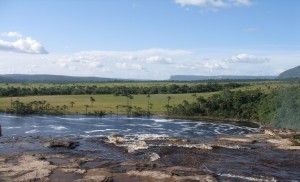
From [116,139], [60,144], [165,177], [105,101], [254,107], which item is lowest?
[165,177]

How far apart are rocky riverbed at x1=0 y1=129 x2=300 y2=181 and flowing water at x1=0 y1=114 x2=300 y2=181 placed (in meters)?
0.14

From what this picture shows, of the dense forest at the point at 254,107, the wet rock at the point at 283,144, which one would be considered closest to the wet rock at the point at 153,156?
the wet rock at the point at 283,144

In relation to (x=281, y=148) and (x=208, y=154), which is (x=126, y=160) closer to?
(x=208, y=154)

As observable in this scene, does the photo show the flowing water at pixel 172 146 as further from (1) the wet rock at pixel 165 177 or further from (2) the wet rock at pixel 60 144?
(1) the wet rock at pixel 165 177

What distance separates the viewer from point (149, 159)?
6831 centimetres

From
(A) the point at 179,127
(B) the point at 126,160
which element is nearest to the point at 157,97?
(A) the point at 179,127

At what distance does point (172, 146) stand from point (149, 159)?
12.8m

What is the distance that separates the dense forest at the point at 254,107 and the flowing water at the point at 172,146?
36.3 ft

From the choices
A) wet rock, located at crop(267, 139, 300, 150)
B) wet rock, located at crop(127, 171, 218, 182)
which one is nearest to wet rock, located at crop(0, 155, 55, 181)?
wet rock, located at crop(127, 171, 218, 182)

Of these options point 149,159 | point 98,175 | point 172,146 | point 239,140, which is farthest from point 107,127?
point 98,175

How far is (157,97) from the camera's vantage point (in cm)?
19350

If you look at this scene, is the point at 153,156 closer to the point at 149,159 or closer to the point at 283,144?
the point at 149,159

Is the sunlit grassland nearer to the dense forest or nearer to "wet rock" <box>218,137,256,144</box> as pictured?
the dense forest

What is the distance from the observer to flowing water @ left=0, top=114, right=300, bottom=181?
63794 millimetres
